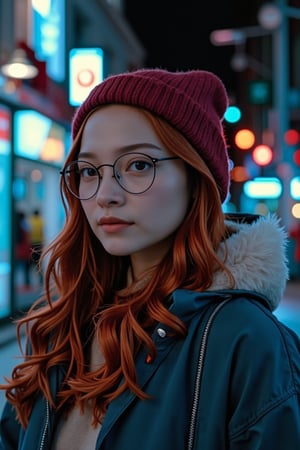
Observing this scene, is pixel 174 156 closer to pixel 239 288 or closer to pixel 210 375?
pixel 239 288

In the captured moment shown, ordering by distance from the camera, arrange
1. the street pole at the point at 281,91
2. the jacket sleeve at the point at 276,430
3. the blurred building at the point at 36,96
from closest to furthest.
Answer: the jacket sleeve at the point at 276,430 → the blurred building at the point at 36,96 → the street pole at the point at 281,91

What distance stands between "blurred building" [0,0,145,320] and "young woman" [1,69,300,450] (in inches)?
260

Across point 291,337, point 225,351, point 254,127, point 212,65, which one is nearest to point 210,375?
point 225,351

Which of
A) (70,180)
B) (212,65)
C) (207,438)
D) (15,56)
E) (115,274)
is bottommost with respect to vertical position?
(207,438)

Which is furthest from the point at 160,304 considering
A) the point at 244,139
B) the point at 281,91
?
the point at 281,91

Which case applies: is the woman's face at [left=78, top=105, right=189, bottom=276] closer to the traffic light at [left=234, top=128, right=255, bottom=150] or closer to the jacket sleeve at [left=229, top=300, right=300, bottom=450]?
the jacket sleeve at [left=229, top=300, right=300, bottom=450]

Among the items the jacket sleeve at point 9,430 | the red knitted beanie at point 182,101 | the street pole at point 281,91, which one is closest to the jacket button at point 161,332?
the red knitted beanie at point 182,101

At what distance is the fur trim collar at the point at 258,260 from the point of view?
4.21 feet

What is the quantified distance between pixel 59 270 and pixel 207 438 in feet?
2.31

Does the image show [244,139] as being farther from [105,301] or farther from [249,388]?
[249,388]

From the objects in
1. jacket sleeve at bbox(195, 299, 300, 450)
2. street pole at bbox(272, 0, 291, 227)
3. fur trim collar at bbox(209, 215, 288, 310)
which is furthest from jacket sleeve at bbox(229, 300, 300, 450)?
street pole at bbox(272, 0, 291, 227)

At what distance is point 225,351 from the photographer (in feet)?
3.81

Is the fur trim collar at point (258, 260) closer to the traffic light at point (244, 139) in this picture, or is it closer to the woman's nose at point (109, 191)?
the woman's nose at point (109, 191)

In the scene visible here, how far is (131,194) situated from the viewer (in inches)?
51.5
